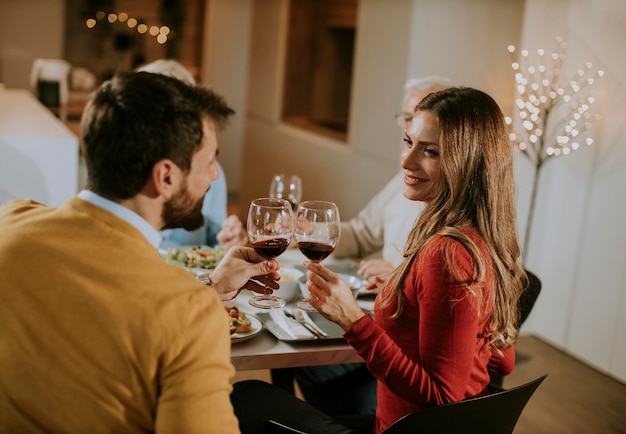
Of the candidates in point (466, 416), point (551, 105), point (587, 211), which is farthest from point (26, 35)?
point (466, 416)

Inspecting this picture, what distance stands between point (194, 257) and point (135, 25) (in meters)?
5.75

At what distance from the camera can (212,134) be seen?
51.1 inches

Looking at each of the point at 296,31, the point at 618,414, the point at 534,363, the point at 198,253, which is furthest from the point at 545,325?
the point at 296,31

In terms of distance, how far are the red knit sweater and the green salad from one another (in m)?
0.83

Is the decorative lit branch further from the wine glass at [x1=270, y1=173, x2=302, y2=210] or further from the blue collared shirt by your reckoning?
the blue collared shirt

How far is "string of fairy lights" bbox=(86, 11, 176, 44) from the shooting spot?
7380mm

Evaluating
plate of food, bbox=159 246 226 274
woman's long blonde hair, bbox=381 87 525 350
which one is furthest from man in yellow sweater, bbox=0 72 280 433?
plate of food, bbox=159 246 226 274

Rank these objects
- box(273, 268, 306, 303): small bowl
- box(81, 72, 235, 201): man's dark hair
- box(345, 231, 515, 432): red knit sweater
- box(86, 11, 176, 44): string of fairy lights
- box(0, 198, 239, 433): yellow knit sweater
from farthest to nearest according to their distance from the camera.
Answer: box(86, 11, 176, 44): string of fairy lights < box(273, 268, 306, 303): small bowl < box(345, 231, 515, 432): red knit sweater < box(81, 72, 235, 201): man's dark hair < box(0, 198, 239, 433): yellow knit sweater

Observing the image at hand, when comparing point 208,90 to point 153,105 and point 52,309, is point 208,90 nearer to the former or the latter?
point 153,105

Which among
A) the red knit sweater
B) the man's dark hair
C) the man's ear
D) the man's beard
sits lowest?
the red knit sweater

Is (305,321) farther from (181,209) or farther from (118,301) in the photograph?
(118,301)

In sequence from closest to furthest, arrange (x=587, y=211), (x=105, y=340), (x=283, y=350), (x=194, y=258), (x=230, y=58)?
(x=105, y=340) < (x=283, y=350) < (x=194, y=258) < (x=587, y=211) < (x=230, y=58)

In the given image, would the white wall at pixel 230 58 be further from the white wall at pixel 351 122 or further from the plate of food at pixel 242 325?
the plate of food at pixel 242 325

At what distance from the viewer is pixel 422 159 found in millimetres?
1711
